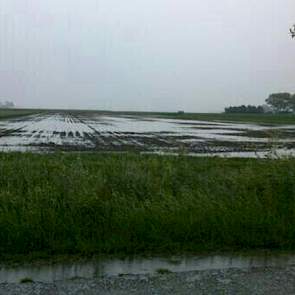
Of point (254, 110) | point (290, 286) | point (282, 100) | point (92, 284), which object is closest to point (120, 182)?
point (92, 284)

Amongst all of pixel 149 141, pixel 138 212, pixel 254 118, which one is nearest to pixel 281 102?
pixel 254 118

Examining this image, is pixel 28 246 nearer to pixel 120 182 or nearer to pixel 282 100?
pixel 120 182

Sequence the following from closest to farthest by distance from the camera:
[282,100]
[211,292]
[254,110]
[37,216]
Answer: [211,292], [37,216], [254,110], [282,100]

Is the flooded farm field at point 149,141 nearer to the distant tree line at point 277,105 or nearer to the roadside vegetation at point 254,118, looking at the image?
the roadside vegetation at point 254,118

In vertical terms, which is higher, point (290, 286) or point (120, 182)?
point (120, 182)

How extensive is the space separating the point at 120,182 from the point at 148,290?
348 cm

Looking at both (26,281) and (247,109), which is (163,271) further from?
(247,109)

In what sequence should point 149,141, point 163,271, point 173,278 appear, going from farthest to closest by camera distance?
1. point 149,141
2. point 163,271
3. point 173,278

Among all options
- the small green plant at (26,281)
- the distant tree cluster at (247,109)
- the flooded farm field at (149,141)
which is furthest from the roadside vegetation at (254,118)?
the small green plant at (26,281)

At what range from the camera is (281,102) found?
160m

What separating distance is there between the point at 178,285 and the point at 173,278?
0.88 ft

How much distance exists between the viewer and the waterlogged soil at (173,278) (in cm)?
480

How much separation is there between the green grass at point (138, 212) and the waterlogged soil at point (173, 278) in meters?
0.47

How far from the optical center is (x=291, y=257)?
6.28 meters
